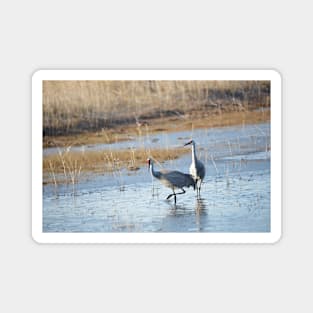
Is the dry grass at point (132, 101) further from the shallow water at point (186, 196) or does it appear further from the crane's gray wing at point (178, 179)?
the crane's gray wing at point (178, 179)

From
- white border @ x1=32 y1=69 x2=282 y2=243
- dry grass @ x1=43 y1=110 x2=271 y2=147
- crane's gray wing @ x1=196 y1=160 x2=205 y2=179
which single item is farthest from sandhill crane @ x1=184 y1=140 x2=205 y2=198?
white border @ x1=32 y1=69 x2=282 y2=243

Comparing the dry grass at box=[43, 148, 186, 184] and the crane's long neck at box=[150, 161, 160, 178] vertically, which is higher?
the dry grass at box=[43, 148, 186, 184]

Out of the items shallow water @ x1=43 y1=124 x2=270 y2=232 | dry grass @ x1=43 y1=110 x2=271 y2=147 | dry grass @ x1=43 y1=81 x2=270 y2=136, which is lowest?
shallow water @ x1=43 y1=124 x2=270 y2=232

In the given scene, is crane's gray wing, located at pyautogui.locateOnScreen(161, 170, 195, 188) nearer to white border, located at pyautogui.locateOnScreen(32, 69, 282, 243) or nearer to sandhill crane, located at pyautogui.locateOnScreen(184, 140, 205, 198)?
sandhill crane, located at pyautogui.locateOnScreen(184, 140, 205, 198)

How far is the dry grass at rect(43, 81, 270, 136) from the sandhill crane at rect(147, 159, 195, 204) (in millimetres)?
280

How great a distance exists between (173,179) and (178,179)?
0.03m

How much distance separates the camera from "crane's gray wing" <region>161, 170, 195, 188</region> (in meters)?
3.68

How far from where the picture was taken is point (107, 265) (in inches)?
145
